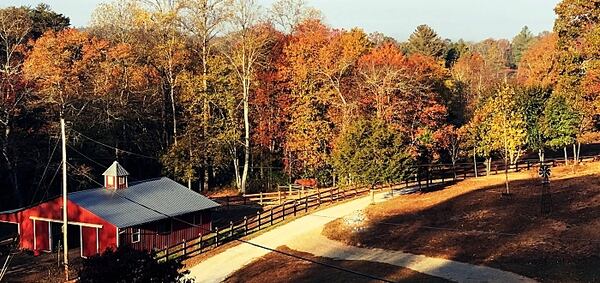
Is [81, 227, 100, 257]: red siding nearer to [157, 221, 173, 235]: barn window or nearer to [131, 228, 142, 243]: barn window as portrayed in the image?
[131, 228, 142, 243]: barn window

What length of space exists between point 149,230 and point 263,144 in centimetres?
2158

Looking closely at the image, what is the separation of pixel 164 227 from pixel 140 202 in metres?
2.03

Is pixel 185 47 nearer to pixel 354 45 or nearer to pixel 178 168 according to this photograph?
pixel 178 168

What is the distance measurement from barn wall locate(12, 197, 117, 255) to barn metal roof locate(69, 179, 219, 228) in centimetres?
36

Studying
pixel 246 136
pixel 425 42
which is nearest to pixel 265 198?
pixel 246 136

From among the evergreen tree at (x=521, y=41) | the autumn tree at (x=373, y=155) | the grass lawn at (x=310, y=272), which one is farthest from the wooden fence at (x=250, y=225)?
the evergreen tree at (x=521, y=41)

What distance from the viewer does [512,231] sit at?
26.6 metres

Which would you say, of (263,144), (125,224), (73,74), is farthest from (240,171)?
(125,224)

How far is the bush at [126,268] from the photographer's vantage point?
43.3 ft

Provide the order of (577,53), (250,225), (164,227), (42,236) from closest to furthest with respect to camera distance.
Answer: (42,236), (164,227), (250,225), (577,53)

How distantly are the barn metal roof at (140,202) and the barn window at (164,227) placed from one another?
616 millimetres

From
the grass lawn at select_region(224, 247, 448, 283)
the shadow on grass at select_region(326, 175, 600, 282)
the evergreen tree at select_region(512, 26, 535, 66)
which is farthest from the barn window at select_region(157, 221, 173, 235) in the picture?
the evergreen tree at select_region(512, 26, 535, 66)

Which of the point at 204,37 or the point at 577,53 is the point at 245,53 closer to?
the point at 204,37

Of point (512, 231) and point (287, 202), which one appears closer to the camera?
point (512, 231)
